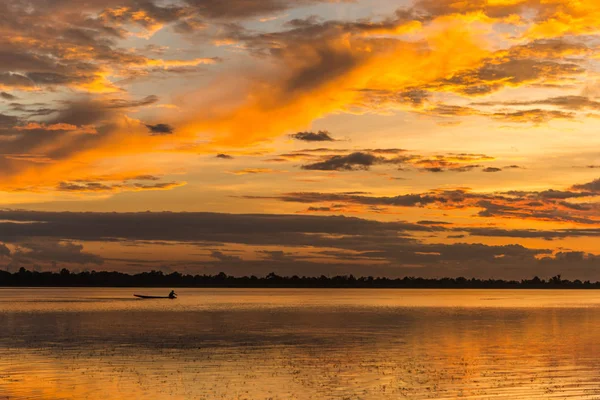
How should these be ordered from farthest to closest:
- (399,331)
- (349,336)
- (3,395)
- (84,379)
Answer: (399,331)
(349,336)
(84,379)
(3,395)

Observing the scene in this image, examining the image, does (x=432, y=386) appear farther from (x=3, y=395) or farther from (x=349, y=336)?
(x=349, y=336)

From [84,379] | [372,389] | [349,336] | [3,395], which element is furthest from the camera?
[349,336]

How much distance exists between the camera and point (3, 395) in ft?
121

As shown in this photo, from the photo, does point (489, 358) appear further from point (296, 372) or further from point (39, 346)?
point (39, 346)

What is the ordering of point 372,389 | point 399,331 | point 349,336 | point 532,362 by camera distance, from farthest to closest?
point 399,331
point 349,336
point 532,362
point 372,389

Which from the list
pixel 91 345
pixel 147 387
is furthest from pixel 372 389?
pixel 91 345

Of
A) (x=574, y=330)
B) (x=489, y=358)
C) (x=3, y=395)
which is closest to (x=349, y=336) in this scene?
(x=489, y=358)

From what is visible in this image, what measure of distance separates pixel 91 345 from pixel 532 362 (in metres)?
32.7

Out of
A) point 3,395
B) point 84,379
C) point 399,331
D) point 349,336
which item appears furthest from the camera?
point 399,331

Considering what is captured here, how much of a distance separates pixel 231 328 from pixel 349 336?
15.5m

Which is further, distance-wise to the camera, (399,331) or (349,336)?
(399,331)

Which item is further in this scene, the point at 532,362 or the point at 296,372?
the point at 532,362

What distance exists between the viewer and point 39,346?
6091 cm

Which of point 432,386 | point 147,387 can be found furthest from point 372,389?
point 147,387
